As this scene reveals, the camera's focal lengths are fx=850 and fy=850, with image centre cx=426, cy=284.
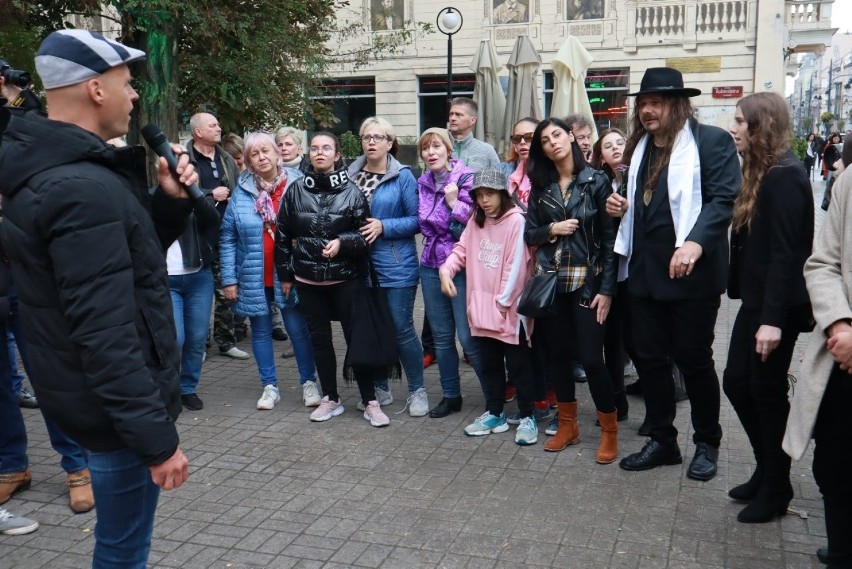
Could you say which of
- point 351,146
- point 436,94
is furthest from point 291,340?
point 436,94

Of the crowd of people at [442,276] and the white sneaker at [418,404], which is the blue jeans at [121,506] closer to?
the crowd of people at [442,276]

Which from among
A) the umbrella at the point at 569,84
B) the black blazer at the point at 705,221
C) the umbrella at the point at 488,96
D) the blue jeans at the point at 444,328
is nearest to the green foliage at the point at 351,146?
the umbrella at the point at 488,96

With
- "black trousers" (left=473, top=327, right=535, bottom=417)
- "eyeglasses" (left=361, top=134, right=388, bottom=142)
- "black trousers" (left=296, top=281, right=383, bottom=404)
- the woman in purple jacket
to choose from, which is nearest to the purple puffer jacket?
the woman in purple jacket

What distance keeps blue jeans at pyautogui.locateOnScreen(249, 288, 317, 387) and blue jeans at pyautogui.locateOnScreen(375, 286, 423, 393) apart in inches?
28.3

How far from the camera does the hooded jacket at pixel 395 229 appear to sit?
6.14 metres

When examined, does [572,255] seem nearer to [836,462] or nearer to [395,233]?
[395,233]

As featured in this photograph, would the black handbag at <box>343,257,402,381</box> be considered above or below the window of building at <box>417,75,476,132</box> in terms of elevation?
below

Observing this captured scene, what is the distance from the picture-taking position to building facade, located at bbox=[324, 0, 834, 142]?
24.0 meters

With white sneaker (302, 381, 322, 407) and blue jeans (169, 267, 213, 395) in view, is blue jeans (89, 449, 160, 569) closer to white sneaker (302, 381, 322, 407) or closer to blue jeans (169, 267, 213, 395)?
white sneaker (302, 381, 322, 407)

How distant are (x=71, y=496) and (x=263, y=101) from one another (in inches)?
295

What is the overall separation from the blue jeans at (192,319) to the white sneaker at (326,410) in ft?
3.53

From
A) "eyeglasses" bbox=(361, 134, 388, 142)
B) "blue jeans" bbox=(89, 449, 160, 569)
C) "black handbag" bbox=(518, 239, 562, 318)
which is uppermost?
"eyeglasses" bbox=(361, 134, 388, 142)

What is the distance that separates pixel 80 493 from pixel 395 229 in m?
2.69

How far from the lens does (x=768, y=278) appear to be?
13.3 ft
